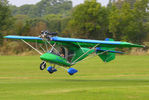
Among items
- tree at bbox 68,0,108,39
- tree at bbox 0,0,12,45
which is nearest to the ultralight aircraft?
tree at bbox 0,0,12,45

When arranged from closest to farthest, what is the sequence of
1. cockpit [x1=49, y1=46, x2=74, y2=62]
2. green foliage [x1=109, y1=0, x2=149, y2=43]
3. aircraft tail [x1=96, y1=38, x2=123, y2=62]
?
cockpit [x1=49, y1=46, x2=74, y2=62] → aircraft tail [x1=96, y1=38, x2=123, y2=62] → green foliage [x1=109, y1=0, x2=149, y2=43]

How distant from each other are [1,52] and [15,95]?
38.6 metres

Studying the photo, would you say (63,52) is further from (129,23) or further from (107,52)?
(129,23)

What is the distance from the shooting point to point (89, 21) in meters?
58.1

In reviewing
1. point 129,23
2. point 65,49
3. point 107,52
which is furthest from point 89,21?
point 65,49

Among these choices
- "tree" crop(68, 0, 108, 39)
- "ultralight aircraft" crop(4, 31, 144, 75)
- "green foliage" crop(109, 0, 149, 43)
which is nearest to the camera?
"ultralight aircraft" crop(4, 31, 144, 75)

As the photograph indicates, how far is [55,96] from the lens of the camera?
1227 cm

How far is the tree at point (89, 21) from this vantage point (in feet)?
187

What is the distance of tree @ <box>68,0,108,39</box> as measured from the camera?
57094mm

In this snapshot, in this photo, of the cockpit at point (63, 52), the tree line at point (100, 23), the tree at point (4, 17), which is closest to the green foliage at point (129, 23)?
the tree line at point (100, 23)

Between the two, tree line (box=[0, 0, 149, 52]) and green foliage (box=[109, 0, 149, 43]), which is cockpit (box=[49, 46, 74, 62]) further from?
green foliage (box=[109, 0, 149, 43])

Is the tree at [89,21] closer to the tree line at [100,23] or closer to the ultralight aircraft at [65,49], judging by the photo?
the tree line at [100,23]

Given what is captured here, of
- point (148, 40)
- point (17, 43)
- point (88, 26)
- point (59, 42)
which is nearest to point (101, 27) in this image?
point (88, 26)

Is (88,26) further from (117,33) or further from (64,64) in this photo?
(64,64)
